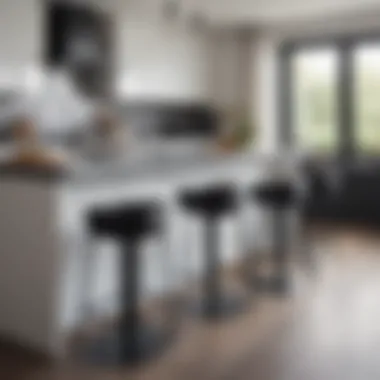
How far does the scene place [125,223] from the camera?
316 centimetres

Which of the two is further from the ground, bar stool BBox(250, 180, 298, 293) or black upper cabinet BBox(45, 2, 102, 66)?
black upper cabinet BBox(45, 2, 102, 66)

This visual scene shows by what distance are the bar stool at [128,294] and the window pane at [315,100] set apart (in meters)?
4.73

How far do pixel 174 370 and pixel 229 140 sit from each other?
276 cm

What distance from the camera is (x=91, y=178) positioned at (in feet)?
11.4

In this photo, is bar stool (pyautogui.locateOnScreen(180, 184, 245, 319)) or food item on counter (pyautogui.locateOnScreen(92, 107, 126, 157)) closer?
bar stool (pyautogui.locateOnScreen(180, 184, 245, 319))

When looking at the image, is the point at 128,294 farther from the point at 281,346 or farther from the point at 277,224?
the point at 277,224

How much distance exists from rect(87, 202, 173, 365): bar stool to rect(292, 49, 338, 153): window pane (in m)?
4.73

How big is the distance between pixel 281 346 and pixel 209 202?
45.9 inches

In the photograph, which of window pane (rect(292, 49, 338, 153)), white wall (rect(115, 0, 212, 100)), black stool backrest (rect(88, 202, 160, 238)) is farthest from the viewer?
window pane (rect(292, 49, 338, 153))

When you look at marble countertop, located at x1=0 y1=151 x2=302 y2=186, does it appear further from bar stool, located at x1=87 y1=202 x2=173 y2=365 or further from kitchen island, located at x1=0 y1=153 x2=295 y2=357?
bar stool, located at x1=87 y1=202 x2=173 y2=365

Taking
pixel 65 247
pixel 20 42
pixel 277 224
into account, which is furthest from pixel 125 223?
pixel 277 224

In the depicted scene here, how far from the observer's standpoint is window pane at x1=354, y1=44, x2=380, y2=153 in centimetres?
750

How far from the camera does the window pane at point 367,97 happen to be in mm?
7500

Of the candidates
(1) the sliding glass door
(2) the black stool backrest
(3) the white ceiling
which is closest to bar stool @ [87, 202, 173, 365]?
(2) the black stool backrest
